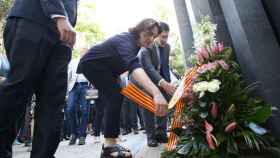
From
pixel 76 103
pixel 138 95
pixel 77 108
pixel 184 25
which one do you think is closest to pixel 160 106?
pixel 138 95

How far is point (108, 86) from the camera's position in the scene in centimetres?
385

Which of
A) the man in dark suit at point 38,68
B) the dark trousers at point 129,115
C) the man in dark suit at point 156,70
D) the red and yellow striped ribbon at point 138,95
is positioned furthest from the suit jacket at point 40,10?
the dark trousers at point 129,115

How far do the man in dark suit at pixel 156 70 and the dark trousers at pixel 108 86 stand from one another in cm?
95

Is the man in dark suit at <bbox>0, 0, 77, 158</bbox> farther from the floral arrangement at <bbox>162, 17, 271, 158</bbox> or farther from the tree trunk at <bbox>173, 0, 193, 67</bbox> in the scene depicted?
the tree trunk at <bbox>173, 0, 193, 67</bbox>

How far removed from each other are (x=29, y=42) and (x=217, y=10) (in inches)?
113

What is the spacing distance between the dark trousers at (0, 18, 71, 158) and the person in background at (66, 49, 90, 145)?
3932 mm

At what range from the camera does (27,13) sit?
8.55 ft

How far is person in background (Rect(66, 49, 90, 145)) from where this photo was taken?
661cm

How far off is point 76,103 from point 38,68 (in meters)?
4.43

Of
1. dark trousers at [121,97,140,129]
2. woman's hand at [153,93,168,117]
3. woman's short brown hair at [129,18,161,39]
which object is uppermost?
woman's short brown hair at [129,18,161,39]

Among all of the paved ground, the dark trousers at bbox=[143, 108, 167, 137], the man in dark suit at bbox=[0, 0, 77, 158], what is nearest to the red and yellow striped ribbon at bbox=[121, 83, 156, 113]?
the man in dark suit at bbox=[0, 0, 77, 158]

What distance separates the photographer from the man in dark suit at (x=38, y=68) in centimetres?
238

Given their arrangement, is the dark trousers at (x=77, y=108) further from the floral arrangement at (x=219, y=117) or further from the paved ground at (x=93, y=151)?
the floral arrangement at (x=219, y=117)

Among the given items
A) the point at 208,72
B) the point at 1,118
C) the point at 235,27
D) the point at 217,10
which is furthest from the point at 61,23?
the point at 217,10
